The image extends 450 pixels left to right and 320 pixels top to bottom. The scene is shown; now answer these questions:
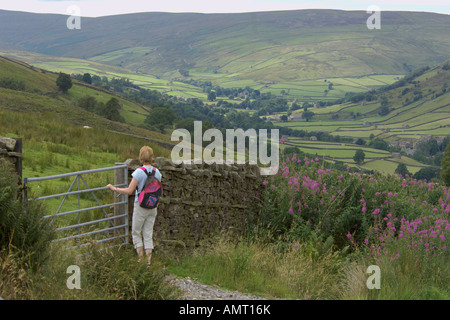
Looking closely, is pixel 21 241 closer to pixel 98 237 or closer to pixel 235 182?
pixel 98 237

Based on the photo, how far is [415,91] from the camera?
174 m

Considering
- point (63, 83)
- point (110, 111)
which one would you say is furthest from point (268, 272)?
A: point (63, 83)

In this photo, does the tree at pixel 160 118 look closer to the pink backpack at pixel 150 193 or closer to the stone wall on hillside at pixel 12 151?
the pink backpack at pixel 150 193

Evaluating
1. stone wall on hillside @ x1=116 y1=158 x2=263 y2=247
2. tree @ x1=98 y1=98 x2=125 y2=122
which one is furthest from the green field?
stone wall on hillside @ x1=116 y1=158 x2=263 y2=247

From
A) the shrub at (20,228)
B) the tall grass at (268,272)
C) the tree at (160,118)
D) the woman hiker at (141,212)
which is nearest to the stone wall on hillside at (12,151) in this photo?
the shrub at (20,228)

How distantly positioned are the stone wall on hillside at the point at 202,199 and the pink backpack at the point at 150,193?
1.10 meters

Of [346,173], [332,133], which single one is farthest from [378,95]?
[346,173]

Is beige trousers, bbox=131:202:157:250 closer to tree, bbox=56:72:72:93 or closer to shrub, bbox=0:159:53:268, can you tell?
shrub, bbox=0:159:53:268

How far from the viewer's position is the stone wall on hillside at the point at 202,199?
9.03 meters

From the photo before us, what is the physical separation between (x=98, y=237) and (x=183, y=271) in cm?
145

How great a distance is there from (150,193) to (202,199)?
2798 millimetres

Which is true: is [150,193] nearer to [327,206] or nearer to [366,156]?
[327,206]

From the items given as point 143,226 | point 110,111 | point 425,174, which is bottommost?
point 425,174

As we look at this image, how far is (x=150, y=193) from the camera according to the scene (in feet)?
24.1
